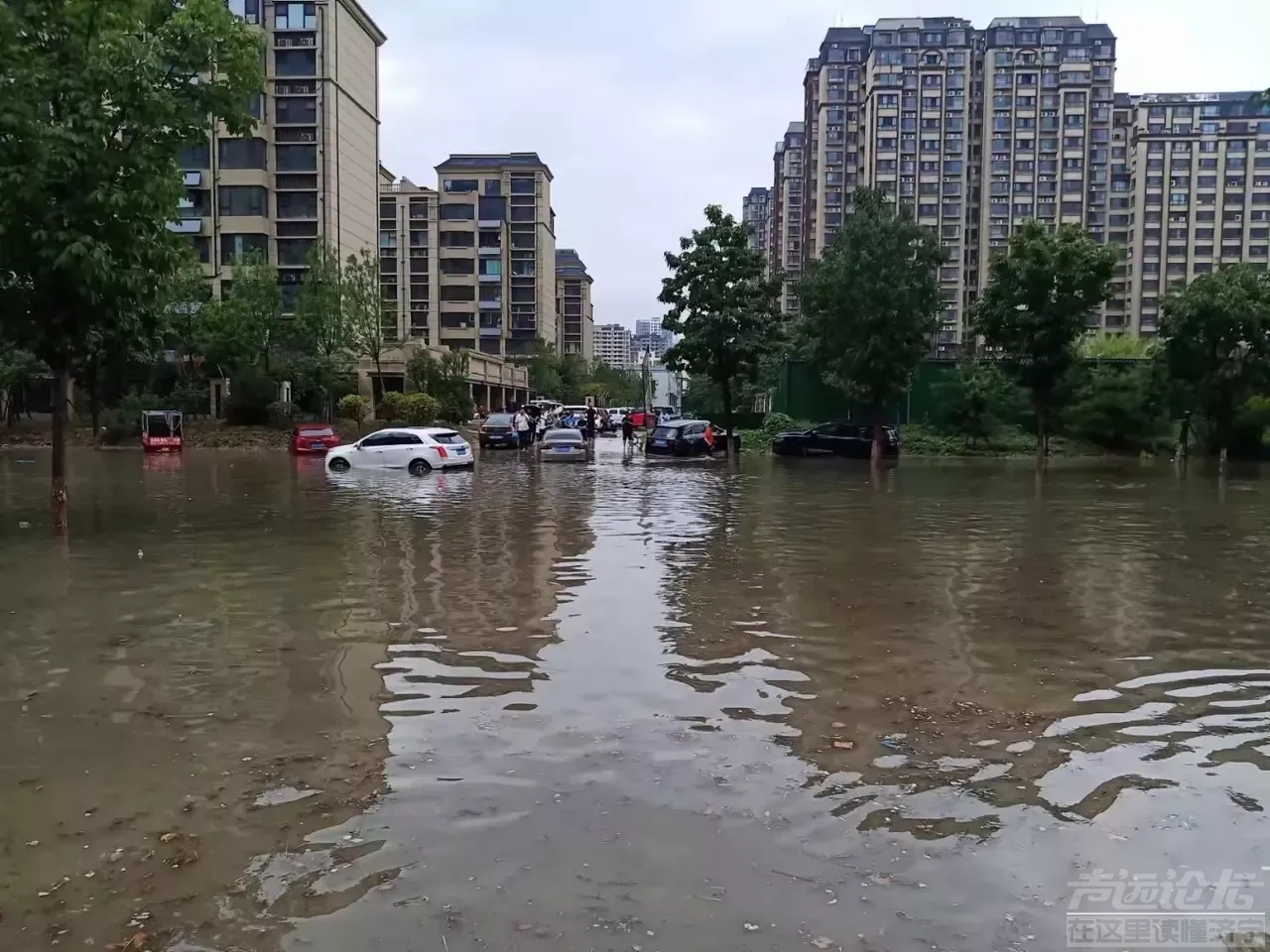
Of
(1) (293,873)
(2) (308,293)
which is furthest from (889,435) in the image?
(1) (293,873)

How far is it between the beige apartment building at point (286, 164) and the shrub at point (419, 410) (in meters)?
18.3

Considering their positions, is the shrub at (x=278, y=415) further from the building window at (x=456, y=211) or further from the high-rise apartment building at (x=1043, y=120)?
the high-rise apartment building at (x=1043, y=120)

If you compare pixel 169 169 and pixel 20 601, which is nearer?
pixel 20 601

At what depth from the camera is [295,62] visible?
69.4m

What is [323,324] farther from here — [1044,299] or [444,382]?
[1044,299]

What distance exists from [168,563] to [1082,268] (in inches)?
1163

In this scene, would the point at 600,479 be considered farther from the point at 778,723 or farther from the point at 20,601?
the point at 778,723

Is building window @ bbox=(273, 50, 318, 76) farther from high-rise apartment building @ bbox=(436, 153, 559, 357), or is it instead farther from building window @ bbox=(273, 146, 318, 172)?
high-rise apartment building @ bbox=(436, 153, 559, 357)

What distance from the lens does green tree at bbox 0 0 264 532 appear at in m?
13.7

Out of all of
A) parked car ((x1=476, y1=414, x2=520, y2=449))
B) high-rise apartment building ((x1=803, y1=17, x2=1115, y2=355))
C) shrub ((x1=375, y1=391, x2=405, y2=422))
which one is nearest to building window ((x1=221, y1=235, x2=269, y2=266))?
shrub ((x1=375, y1=391, x2=405, y2=422))

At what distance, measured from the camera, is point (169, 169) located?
1512cm

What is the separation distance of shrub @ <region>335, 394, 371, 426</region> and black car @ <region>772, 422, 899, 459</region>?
2348cm

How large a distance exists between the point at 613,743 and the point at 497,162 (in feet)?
429

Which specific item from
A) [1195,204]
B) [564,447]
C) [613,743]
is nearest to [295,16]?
[564,447]
